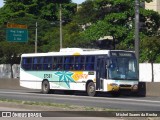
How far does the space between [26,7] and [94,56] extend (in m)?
51.9

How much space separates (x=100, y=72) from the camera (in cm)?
3203

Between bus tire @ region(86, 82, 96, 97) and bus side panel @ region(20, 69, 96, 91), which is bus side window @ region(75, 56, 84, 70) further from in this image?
bus tire @ region(86, 82, 96, 97)

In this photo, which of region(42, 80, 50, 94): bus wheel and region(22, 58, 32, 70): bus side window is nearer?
region(42, 80, 50, 94): bus wheel

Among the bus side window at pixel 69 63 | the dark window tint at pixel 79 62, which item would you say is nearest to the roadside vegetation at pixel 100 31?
the bus side window at pixel 69 63

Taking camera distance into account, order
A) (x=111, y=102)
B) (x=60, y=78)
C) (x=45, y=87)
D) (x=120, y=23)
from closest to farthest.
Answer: (x=111, y=102) → (x=60, y=78) → (x=45, y=87) → (x=120, y=23)

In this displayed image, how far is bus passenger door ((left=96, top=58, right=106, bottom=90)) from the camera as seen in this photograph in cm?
3189

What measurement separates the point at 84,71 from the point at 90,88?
1.22m

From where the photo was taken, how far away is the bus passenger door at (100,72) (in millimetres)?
31891

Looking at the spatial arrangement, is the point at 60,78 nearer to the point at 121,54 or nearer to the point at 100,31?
the point at 121,54

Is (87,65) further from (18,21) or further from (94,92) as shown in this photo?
(18,21)

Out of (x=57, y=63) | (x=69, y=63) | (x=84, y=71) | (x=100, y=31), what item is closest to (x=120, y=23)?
(x=100, y=31)

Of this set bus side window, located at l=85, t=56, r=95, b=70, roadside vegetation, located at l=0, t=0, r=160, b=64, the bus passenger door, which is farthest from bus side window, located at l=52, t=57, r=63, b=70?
roadside vegetation, located at l=0, t=0, r=160, b=64

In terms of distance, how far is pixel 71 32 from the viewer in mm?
65938

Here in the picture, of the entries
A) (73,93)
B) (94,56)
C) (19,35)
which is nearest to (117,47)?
(19,35)
